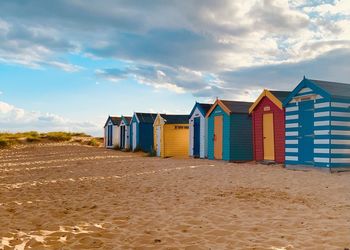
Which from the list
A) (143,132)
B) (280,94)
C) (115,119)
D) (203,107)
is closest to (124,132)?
(115,119)

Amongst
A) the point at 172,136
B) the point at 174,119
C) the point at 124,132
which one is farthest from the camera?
the point at 124,132

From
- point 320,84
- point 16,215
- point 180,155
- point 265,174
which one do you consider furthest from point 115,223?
point 180,155

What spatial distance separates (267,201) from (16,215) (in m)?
4.88

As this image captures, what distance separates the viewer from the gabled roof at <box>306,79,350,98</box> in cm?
1393

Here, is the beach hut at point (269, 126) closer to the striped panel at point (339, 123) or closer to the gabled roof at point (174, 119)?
the striped panel at point (339, 123)

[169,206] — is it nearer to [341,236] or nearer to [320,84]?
[341,236]

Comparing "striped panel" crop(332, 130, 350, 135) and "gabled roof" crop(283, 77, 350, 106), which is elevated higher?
"gabled roof" crop(283, 77, 350, 106)

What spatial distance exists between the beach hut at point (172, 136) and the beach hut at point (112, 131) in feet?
34.7

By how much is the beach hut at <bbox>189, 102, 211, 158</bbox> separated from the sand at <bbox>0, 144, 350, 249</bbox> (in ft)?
31.7

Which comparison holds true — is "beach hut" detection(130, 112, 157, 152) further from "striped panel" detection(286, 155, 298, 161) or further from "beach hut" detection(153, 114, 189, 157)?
"striped panel" detection(286, 155, 298, 161)

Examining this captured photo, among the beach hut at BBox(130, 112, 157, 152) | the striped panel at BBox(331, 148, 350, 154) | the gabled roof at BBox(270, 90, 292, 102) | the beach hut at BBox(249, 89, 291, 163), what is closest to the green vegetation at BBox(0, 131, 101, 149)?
the beach hut at BBox(130, 112, 157, 152)

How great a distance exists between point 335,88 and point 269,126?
3608mm

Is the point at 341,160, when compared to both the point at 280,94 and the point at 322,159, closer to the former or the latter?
the point at 322,159

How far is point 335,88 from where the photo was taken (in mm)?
14836
